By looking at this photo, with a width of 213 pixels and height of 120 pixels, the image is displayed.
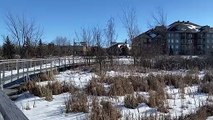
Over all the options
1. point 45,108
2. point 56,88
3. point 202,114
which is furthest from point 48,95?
point 202,114

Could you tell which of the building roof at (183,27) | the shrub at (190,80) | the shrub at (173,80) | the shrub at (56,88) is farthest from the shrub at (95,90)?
the building roof at (183,27)

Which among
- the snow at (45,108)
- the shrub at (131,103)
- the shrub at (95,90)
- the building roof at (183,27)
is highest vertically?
the building roof at (183,27)

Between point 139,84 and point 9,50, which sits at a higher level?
point 9,50

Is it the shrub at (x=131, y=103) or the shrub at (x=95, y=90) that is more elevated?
the shrub at (x=95, y=90)

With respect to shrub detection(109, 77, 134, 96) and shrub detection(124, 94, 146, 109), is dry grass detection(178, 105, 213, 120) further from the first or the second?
shrub detection(109, 77, 134, 96)

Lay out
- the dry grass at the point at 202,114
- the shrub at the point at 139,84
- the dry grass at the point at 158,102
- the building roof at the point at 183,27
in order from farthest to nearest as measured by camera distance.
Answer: the building roof at the point at 183,27
the shrub at the point at 139,84
the dry grass at the point at 158,102
the dry grass at the point at 202,114

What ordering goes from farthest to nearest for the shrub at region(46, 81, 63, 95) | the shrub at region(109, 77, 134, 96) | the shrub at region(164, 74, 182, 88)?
1. the shrub at region(164, 74, 182, 88)
2. the shrub at region(46, 81, 63, 95)
3. the shrub at region(109, 77, 134, 96)

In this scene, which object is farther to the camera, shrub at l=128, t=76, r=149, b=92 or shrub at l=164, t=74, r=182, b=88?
shrub at l=164, t=74, r=182, b=88

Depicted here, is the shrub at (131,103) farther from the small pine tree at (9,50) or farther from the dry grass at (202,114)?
the small pine tree at (9,50)

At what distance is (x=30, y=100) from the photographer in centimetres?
1235

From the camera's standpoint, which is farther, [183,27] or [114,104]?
[183,27]

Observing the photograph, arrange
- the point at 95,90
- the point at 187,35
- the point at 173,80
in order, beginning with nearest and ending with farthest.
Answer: the point at 95,90
the point at 173,80
the point at 187,35

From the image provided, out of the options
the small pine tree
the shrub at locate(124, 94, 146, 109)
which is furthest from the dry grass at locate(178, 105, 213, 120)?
the small pine tree

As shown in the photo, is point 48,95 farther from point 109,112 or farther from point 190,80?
point 190,80
